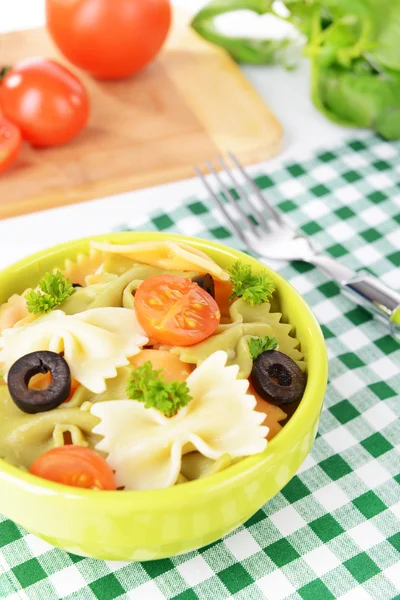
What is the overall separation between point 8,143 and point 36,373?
1.22m

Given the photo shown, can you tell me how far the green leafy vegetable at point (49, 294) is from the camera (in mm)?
1513

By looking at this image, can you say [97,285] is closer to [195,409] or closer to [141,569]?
[195,409]

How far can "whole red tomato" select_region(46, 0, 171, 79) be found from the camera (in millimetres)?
2734

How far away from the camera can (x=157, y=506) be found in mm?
1223

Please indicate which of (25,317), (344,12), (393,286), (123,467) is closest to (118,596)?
(123,467)

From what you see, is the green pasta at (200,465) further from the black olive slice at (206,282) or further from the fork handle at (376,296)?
the fork handle at (376,296)

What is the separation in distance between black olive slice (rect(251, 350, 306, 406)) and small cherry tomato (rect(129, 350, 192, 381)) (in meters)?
0.13

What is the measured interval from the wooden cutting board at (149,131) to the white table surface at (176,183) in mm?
44

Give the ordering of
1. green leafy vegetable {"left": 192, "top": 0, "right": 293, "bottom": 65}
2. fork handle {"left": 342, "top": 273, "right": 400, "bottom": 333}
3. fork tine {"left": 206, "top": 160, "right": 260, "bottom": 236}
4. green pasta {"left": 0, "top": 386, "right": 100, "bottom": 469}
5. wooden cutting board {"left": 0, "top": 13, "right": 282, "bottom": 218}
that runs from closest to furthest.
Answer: green pasta {"left": 0, "top": 386, "right": 100, "bottom": 469} < fork handle {"left": 342, "top": 273, "right": 400, "bottom": 333} < fork tine {"left": 206, "top": 160, "right": 260, "bottom": 236} < wooden cutting board {"left": 0, "top": 13, "right": 282, "bottom": 218} < green leafy vegetable {"left": 192, "top": 0, "right": 293, "bottom": 65}

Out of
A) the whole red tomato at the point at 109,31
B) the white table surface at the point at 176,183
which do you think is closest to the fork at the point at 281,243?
the white table surface at the point at 176,183

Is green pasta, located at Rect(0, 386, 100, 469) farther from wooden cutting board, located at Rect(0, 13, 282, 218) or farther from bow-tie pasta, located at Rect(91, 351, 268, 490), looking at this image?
wooden cutting board, located at Rect(0, 13, 282, 218)

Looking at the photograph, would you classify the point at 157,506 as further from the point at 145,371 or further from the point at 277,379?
the point at 277,379

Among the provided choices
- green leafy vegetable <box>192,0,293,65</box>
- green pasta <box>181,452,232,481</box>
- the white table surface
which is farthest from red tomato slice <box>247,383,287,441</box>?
green leafy vegetable <box>192,0,293,65</box>

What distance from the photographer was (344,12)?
2580 millimetres
